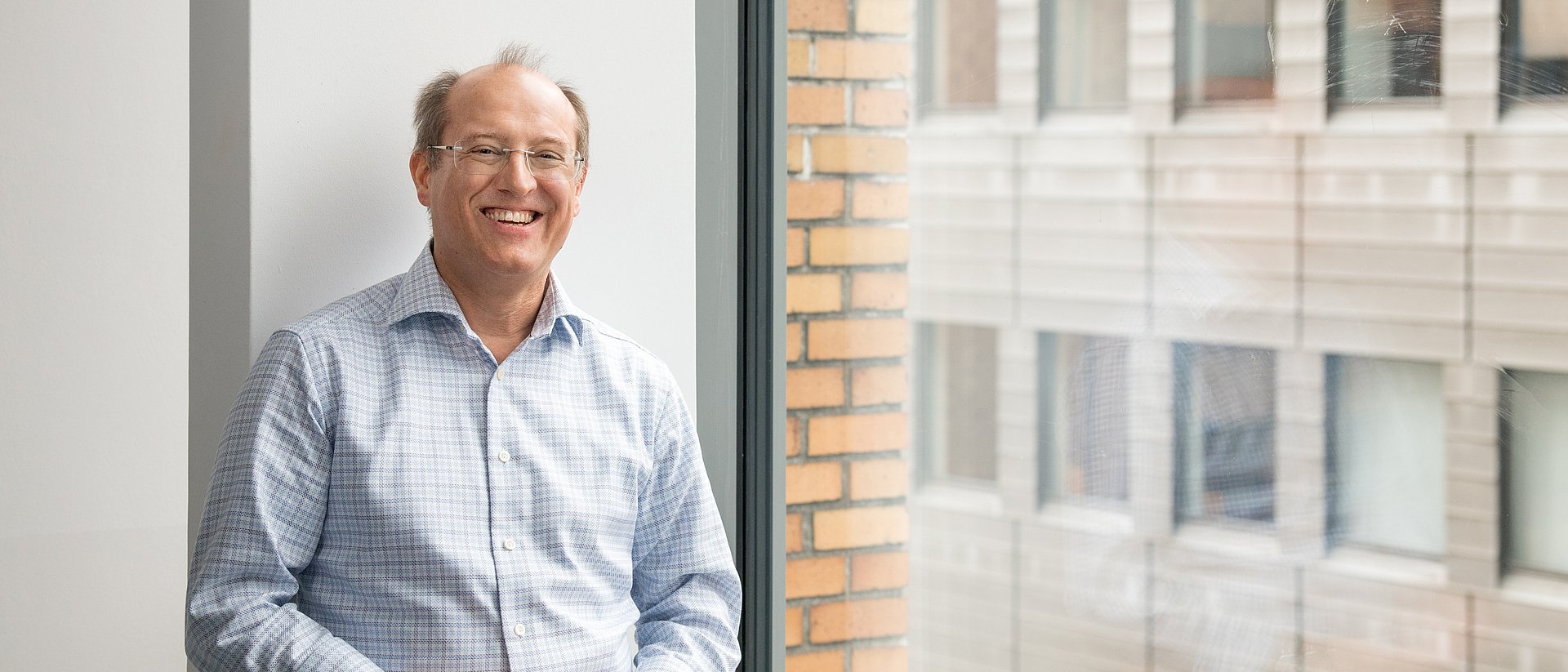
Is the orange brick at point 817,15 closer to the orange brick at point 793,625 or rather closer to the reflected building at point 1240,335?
the reflected building at point 1240,335

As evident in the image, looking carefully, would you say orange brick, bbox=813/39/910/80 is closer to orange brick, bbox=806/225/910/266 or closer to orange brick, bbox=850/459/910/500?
orange brick, bbox=806/225/910/266

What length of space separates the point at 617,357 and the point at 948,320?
1.64 feet

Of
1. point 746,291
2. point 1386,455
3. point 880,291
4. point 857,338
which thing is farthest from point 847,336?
point 1386,455

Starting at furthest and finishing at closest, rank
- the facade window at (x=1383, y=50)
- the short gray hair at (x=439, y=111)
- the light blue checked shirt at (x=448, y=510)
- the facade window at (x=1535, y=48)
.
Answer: the short gray hair at (x=439, y=111)
the light blue checked shirt at (x=448, y=510)
the facade window at (x=1383, y=50)
the facade window at (x=1535, y=48)

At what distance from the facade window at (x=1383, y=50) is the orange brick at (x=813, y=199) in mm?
941

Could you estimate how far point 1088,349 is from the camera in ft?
5.19

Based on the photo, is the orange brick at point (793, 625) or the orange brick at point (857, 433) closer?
the orange brick at point (857, 433)

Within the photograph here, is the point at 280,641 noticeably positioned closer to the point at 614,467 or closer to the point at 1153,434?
A: the point at 614,467

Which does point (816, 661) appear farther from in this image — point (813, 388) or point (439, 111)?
point (439, 111)

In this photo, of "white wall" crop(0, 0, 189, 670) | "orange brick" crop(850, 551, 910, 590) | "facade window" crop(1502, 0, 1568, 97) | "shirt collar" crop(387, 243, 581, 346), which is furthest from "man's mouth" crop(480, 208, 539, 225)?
"facade window" crop(1502, 0, 1568, 97)

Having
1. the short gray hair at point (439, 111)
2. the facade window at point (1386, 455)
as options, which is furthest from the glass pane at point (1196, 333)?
the short gray hair at point (439, 111)

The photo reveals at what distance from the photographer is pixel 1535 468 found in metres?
1.12

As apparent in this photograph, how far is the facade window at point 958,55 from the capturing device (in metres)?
1.71

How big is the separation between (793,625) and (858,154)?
85 cm
